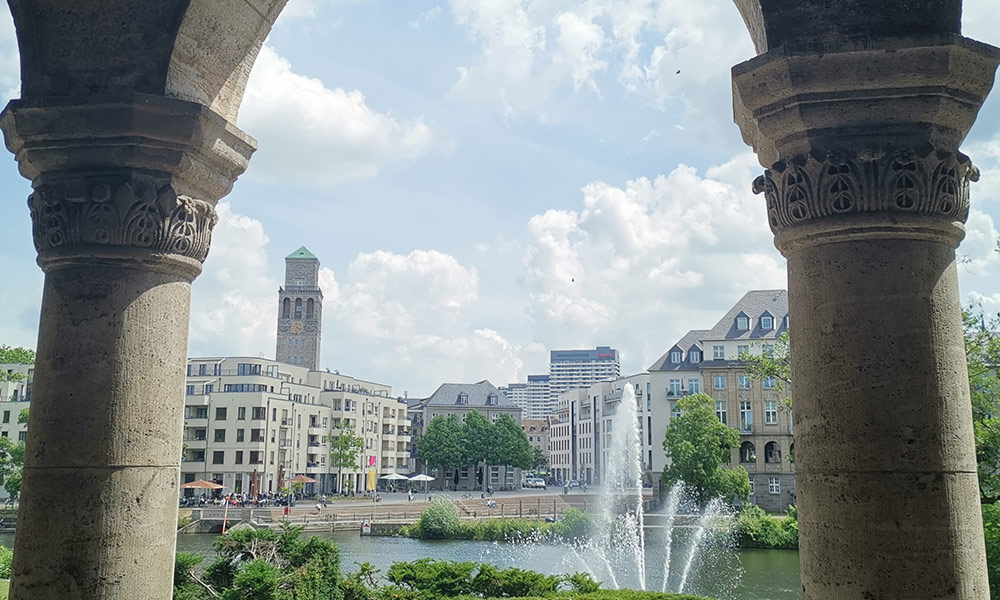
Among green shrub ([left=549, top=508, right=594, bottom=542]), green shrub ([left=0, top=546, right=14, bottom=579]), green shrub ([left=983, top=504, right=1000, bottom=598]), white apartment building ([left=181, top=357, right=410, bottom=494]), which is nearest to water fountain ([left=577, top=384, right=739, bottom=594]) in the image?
green shrub ([left=549, top=508, right=594, bottom=542])

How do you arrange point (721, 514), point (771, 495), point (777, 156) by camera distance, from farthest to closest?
point (771, 495) < point (721, 514) < point (777, 156)

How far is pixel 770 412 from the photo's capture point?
4844 centimetres

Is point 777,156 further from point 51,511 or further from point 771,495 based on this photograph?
point 771,495

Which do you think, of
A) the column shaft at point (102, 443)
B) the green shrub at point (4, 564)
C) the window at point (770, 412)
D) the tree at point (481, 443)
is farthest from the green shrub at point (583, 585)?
the tree at point (481, 443)

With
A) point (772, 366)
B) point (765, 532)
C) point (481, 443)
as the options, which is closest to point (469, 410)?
point (481, 443)

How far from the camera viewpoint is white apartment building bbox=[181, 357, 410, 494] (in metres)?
54.2

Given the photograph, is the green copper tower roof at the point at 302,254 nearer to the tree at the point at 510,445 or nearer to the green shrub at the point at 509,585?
the tree at the point at 510,445

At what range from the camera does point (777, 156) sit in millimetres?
3072

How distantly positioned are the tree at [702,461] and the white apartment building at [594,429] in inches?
540

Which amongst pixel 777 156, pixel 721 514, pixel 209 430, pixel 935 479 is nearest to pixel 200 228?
pixel 777 156

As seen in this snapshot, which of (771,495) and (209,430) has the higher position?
(209,430)

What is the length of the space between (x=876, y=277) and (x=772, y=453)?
48.2m

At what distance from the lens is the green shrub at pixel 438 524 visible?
119ft

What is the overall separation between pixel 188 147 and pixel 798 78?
239 cm
